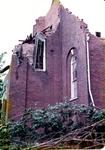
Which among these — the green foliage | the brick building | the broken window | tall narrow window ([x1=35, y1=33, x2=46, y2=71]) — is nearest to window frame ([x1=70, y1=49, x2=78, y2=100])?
the brick building

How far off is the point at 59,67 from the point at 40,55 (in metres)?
1.36

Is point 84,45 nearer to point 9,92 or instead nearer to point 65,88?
point 65,88

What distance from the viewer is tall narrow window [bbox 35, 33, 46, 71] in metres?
21.5

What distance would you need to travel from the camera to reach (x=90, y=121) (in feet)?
52.4

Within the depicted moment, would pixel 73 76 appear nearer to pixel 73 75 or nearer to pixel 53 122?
pixel 73 75

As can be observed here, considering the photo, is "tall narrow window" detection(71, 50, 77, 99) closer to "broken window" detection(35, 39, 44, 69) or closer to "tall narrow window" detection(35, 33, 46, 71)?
"tall narrow window" detection(35, 33, 46, 71)

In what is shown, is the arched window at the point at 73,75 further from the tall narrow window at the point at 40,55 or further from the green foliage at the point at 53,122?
the green foliage at the point at 53,122

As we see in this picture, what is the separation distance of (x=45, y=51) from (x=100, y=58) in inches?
153

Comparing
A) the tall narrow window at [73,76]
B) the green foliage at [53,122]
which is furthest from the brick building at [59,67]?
the green foliage at [53,122]

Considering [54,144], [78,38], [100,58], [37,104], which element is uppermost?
[78,38]

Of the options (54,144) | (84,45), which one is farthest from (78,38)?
(54,144)

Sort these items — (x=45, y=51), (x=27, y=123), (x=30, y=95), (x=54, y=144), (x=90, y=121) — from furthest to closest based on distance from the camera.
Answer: (x=45, y=51) → (x=30, y=95) → (x=27, y=123) → (x=90, y=121) → (x=54, y=144)

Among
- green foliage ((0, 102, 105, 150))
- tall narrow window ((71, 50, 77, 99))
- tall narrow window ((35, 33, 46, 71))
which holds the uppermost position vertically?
tall narrow window ((35, 33, 46, 71))

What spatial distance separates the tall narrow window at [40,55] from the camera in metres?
21.5
